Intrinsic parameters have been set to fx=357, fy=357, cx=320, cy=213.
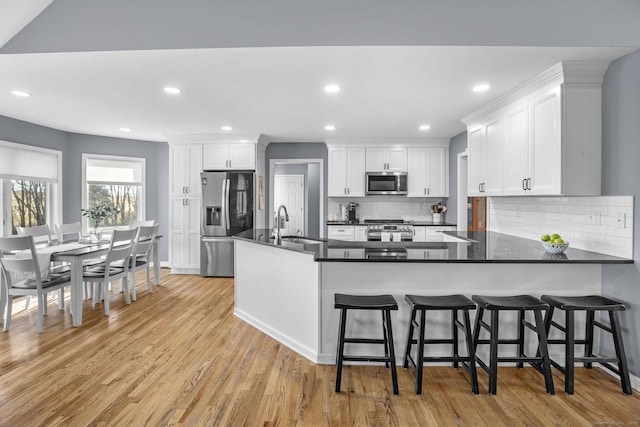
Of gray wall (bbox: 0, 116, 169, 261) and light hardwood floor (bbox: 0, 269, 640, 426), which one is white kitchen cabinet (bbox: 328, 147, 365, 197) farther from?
light hardwood floor (bbox: 0, 269, 640, 426)

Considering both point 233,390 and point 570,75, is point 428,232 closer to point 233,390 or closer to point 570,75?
point 570,75

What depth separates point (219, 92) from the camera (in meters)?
3.61

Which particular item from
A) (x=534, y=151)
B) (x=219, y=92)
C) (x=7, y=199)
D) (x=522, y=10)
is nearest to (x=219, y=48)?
(x=219, y=92)

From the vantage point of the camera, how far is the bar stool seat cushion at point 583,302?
2.32 metres

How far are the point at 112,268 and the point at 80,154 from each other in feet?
9.18

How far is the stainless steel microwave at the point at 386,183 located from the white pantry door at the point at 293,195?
3164mm

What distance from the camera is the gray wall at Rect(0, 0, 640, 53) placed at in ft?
8.27

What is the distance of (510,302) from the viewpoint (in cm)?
241

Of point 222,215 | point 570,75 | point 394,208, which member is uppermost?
point 570,75

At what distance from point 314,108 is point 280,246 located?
1.92 meters

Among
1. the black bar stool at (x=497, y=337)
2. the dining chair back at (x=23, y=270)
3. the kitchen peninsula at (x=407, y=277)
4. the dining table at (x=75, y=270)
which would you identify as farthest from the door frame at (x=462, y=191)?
the dining chair back at (x=23, y=270)

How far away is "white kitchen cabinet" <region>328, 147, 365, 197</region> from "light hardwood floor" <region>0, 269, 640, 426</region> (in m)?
3.39

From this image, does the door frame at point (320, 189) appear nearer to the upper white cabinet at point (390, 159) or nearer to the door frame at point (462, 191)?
the upper white cabinet at point (390, 159)

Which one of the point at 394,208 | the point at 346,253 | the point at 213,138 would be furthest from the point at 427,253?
the point at 213,138
